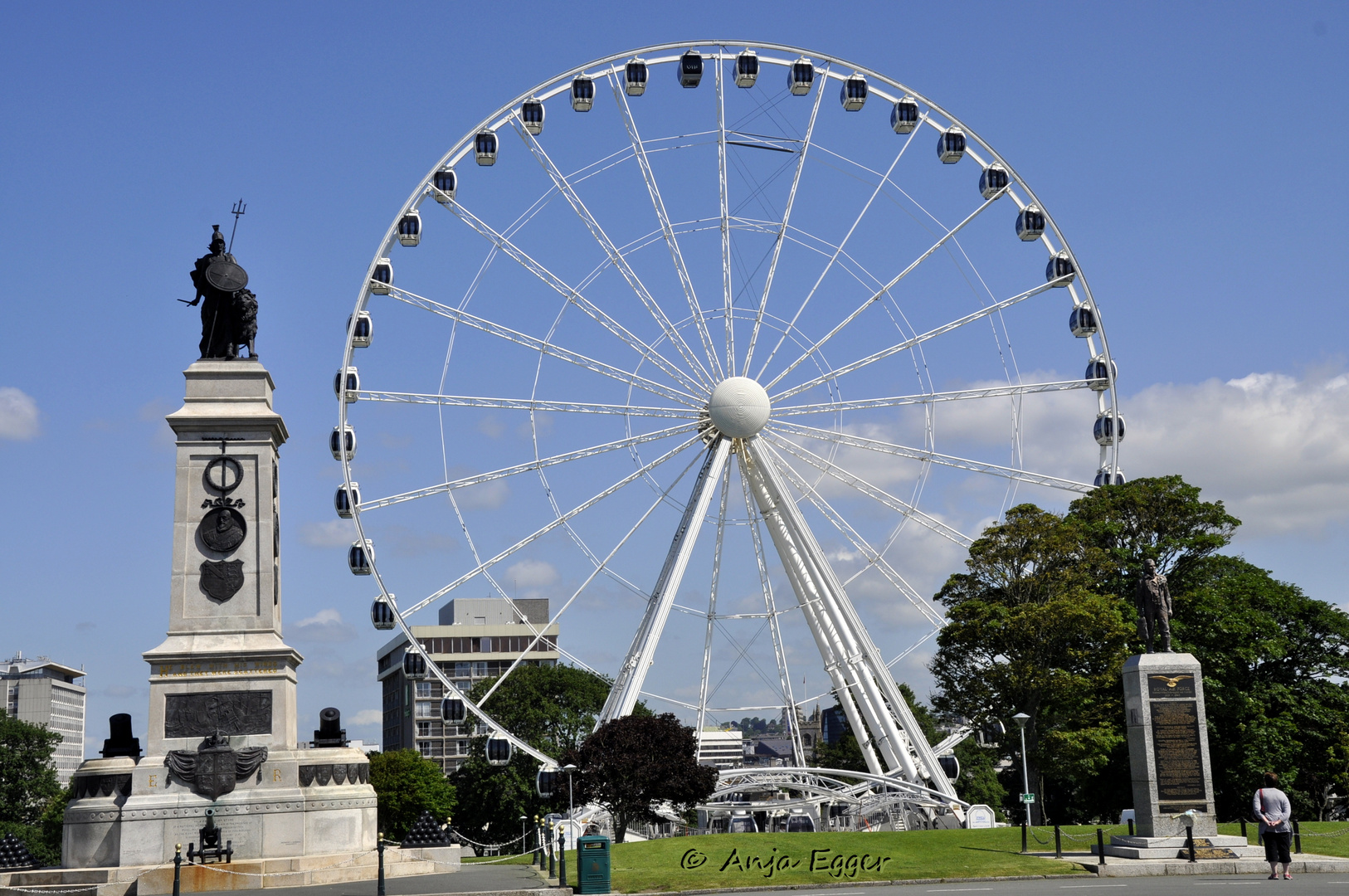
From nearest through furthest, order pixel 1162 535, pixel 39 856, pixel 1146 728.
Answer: pixel 1146 728 < pixel 1162 535 < pixel 39 856

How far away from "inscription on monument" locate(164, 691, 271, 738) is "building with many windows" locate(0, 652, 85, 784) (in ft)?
485

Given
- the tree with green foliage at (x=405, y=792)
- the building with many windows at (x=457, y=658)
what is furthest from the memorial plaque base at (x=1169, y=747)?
the building with many windows at (x=457, y=658)

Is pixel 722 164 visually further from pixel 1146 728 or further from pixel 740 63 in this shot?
pixel 1146 728

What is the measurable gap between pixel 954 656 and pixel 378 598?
1797 cm

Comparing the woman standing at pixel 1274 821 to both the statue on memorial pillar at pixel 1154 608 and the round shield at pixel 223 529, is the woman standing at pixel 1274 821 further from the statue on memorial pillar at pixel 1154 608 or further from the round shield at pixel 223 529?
the round shield at pixel 223 529

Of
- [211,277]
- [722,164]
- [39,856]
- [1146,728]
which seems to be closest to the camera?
[1146,728]

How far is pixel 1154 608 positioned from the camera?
2714cm

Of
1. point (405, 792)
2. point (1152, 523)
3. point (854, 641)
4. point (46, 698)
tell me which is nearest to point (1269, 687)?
point (1152, 523)

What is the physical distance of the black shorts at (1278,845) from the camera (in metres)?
20.8

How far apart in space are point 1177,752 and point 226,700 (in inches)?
718

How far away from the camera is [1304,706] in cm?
4319

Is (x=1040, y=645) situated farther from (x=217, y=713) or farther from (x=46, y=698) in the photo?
(x=46, y=698)

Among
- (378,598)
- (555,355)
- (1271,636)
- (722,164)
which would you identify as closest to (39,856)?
(378,598)

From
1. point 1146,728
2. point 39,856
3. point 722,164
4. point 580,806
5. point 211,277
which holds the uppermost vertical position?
point 722,164
